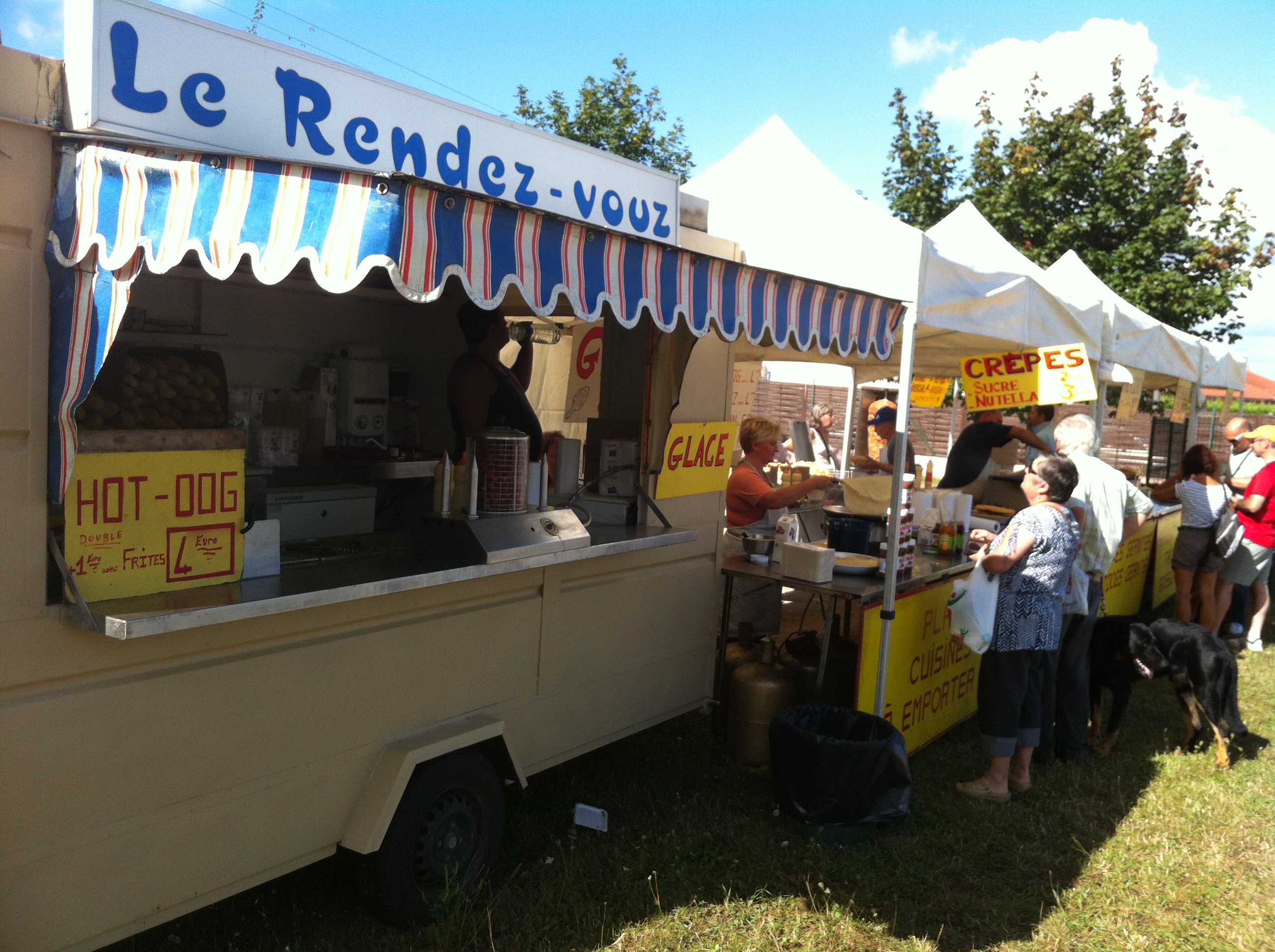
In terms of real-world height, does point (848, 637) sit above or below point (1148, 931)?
→ above

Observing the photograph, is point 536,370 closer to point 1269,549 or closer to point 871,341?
point 871,341

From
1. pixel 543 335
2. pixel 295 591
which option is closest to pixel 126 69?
pixel 295 591


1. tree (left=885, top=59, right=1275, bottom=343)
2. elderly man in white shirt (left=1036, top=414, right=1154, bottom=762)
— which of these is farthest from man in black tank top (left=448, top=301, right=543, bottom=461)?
tree (left=885, top=59, right=1275, bottom=343)

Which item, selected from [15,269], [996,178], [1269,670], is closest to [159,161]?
[15,269]

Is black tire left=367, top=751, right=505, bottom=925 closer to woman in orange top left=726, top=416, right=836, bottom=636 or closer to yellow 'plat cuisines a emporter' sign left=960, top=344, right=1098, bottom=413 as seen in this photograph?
woman in orange top left=726, top=416, right=836, bottom=636

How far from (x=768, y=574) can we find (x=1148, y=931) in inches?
82.1

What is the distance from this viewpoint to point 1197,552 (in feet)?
25.5

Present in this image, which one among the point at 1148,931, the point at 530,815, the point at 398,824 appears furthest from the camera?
the point at 530,815

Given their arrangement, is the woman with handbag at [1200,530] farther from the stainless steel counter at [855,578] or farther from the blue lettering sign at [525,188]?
the blue lettering sign at [525,188]

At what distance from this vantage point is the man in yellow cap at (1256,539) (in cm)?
749

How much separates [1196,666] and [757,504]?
99.5 inches

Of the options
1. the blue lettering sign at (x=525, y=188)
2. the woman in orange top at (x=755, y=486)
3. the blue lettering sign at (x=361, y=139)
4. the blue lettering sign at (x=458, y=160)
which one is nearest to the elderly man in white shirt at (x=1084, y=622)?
the woman in orange top at (x=755, y=486)

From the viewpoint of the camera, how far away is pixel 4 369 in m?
2.24

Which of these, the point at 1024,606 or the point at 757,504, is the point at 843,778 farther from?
the point at 757,504
